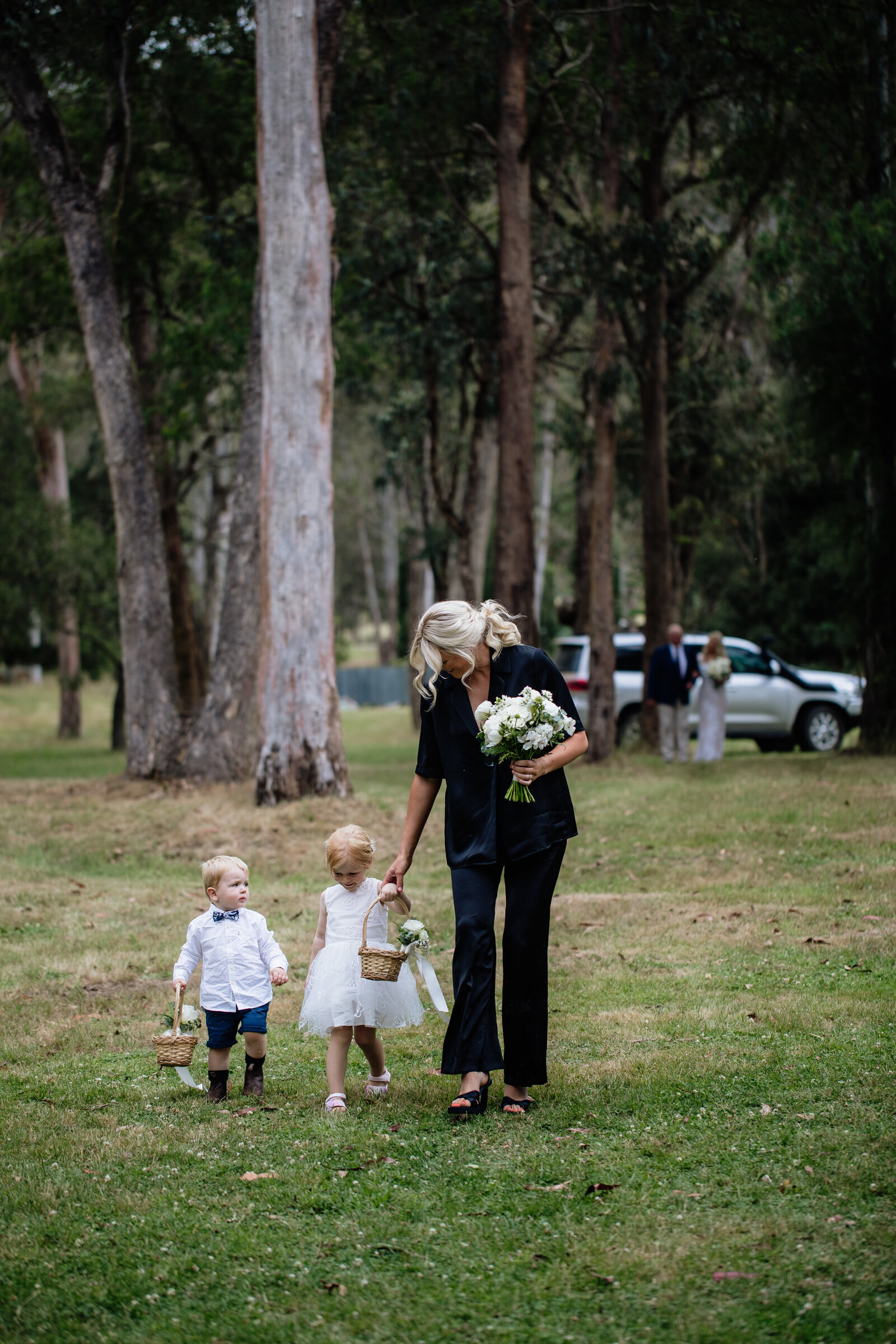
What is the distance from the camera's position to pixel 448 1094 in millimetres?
5539

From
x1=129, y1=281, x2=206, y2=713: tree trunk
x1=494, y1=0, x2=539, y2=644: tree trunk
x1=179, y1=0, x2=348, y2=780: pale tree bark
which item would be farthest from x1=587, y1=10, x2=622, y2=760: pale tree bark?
x1=129, y1=281, x2=206, y2=713: tree trunk

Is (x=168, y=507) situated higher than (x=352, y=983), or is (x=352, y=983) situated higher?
(x=168, y=507)

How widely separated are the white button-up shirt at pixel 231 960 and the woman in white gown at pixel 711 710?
14.0m

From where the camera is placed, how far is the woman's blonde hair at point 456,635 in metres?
5.11

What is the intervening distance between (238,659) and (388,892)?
34.7 ft

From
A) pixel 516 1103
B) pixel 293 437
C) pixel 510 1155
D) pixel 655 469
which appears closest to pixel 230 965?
pixel 516 1103

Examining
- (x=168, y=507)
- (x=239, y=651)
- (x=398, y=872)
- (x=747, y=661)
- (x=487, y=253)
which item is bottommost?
(x=398, y=872)

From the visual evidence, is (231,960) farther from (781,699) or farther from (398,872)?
(781,699)

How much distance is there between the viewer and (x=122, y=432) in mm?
16453

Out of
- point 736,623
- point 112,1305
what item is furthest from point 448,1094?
point 736,623

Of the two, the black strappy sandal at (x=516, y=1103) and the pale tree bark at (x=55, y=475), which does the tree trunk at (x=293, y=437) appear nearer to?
the black strappy sandal at (x=516, y=1103)

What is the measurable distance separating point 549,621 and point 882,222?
3233cm

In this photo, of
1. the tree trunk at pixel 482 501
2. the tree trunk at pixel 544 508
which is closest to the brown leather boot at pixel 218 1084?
the tree trunk at pixel 482 501

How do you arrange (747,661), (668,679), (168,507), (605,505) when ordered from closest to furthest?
(668,679) < (605,505) < (747,661) < (168,507)
